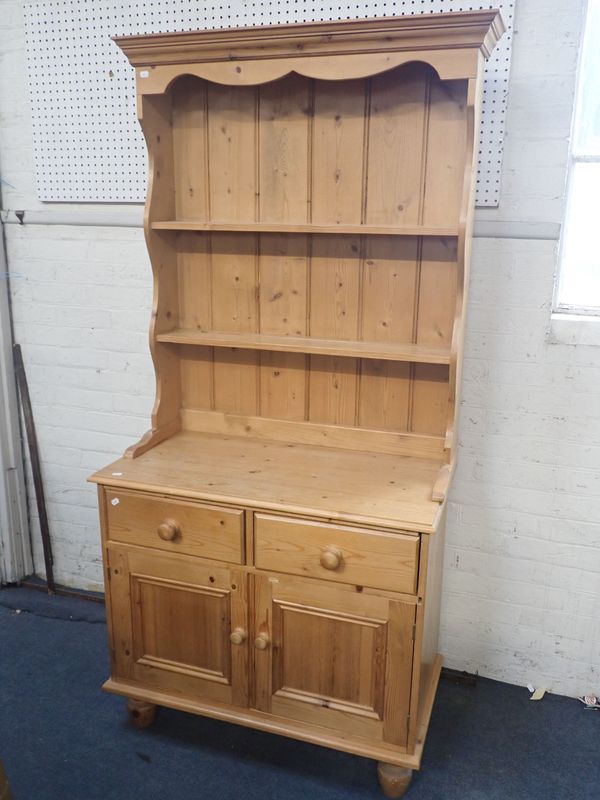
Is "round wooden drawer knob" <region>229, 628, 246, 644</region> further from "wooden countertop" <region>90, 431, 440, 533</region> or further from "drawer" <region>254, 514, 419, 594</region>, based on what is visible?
"wooden countertop" <region>90, 431, 440, 533</region>

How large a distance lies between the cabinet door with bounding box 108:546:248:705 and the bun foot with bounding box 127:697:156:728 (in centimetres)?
9

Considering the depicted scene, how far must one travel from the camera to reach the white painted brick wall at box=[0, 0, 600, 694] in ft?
6.99

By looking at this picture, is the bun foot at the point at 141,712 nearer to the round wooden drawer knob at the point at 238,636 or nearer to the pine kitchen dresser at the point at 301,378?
the pine kitchen dresser at the point at 301,378

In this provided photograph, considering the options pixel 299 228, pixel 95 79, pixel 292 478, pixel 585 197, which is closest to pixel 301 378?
pixel 292 478

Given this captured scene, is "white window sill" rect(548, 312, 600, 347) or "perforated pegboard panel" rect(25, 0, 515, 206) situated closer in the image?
"white window sill" rect(548, 312, 600, 347)

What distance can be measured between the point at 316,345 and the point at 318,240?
362 mm

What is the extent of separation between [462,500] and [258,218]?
1.21 metres

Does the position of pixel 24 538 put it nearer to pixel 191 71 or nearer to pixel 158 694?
pixel 158 694

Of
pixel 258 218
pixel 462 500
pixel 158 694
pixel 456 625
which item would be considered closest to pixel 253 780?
pixel 158 694

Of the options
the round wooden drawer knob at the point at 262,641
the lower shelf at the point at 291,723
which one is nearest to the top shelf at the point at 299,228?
the round wooden drawer knob at the point at 262,641

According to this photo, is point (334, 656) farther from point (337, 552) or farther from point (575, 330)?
point (575, 330)

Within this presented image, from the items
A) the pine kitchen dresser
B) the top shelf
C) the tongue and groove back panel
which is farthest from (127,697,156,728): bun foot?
the top shelf

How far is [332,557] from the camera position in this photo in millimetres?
1904

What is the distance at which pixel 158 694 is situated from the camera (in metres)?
2.23
